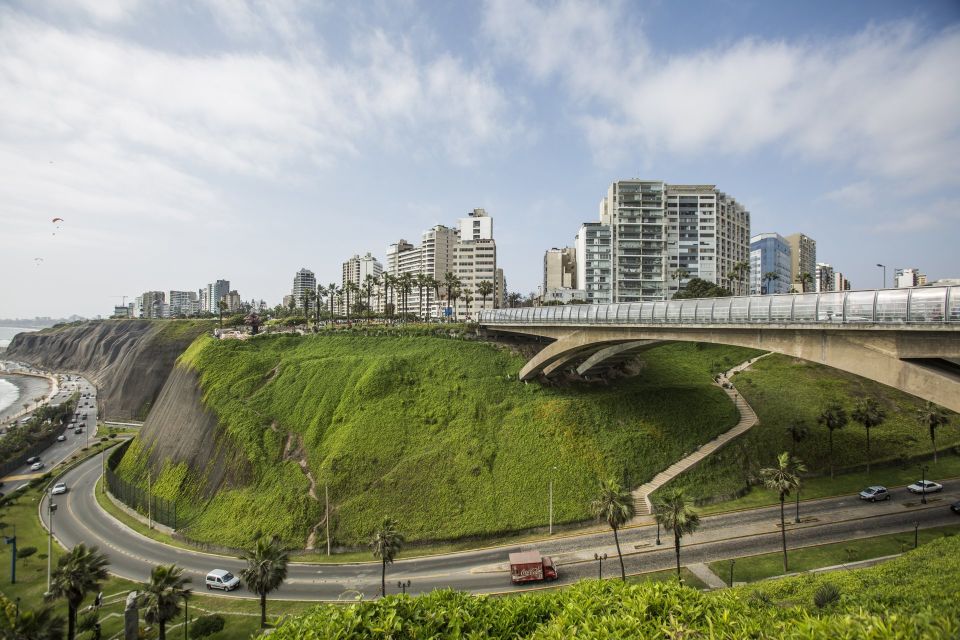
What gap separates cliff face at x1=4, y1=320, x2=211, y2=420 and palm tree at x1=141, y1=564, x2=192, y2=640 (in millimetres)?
82648

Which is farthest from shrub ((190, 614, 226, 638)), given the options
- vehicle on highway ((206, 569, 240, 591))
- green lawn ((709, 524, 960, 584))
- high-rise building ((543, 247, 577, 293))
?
high-rise building ((543, 247, 577, 293))

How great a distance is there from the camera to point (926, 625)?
8.77 metres

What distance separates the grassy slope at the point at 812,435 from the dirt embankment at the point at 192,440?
44.7 metres

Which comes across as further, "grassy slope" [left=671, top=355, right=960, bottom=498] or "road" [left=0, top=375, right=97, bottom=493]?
"road" [left=0, top=375, right=97, bottom=493]

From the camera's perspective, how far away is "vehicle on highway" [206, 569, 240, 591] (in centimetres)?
3164

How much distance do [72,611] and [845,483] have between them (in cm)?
6010

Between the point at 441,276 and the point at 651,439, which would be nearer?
the point at 651,439

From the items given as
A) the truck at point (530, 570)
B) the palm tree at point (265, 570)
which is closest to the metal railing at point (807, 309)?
the truck at point (530, 570)

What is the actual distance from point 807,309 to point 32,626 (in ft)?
139

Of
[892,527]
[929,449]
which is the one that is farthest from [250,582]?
[929,449]

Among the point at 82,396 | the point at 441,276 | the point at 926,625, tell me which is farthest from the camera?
the point at 441,276

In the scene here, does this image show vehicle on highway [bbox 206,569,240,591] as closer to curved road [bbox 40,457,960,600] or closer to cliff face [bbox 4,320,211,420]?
curved road [bbox 40,457,960,600]

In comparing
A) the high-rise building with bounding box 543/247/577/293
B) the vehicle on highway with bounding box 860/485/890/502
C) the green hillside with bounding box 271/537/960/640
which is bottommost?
the vehicle on highway with bounding box 860/485/890/502

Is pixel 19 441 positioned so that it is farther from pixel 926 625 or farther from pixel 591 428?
pixel 926 625
